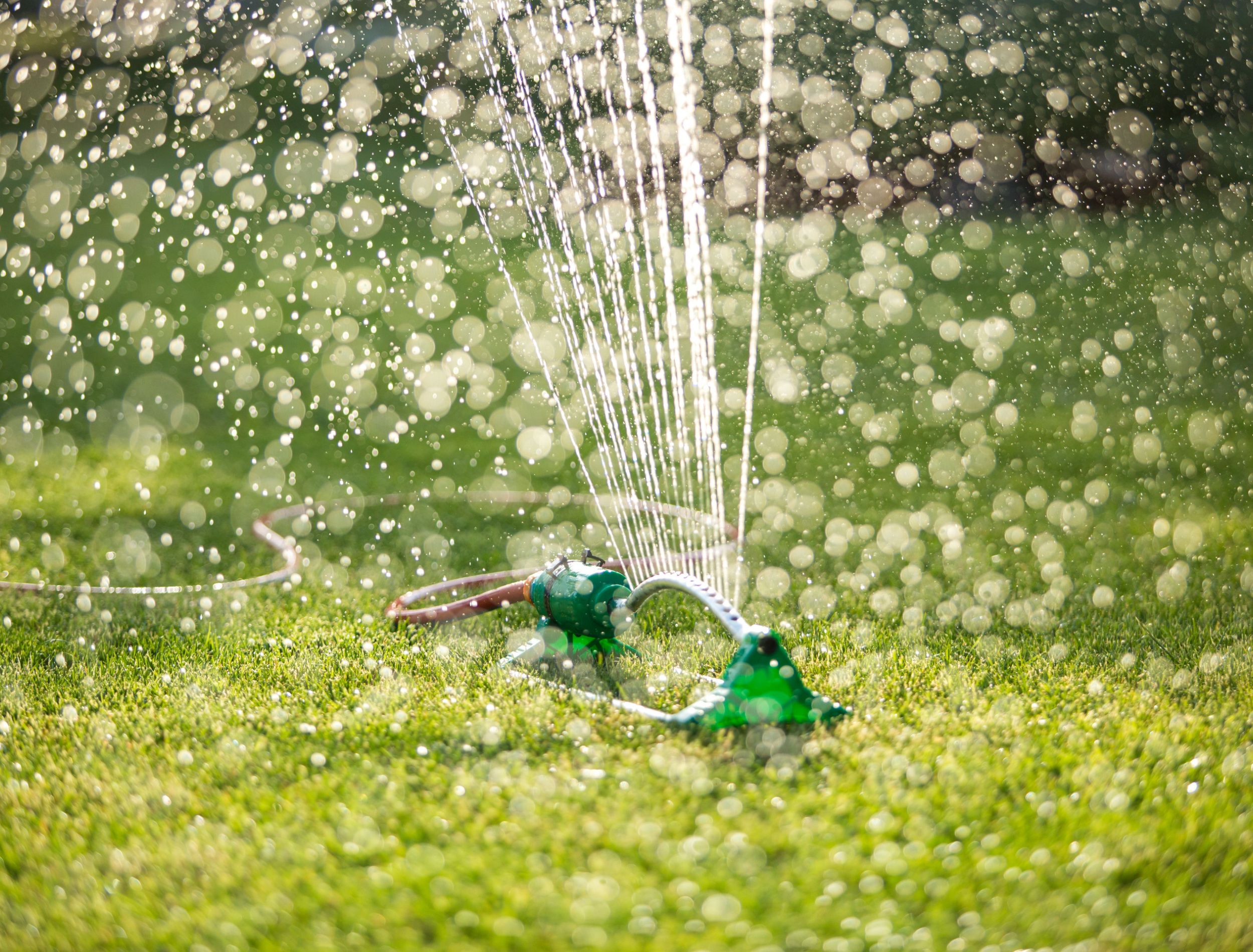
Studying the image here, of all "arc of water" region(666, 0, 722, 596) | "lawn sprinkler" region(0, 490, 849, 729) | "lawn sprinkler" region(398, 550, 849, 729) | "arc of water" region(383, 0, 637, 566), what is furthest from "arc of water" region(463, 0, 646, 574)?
"lawn sprinkler" region(398, 550, 849, 729)

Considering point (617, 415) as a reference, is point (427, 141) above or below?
above

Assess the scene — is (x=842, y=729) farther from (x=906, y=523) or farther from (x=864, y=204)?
(x=864, y=204)

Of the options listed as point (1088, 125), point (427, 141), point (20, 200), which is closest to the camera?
point (20, 200)

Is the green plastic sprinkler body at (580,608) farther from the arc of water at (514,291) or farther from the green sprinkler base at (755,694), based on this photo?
the arc of water at (514,291)

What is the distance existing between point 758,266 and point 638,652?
915 centimetres

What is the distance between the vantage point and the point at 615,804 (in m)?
2.32

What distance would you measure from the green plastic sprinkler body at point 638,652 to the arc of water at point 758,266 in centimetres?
109

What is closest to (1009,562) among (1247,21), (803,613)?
(803,613)

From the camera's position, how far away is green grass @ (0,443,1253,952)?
1.93m

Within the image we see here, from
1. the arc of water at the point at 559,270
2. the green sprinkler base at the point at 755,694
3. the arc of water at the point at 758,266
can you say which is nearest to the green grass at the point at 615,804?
the green sprinkler base at the point at 755,694

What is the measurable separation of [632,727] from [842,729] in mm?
579

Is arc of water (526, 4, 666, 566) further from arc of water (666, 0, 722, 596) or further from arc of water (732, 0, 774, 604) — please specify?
arc of water (732, 0, 774, 604)

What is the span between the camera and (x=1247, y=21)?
16.6 metres

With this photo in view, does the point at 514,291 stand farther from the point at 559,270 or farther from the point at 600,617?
the point at 600,617
